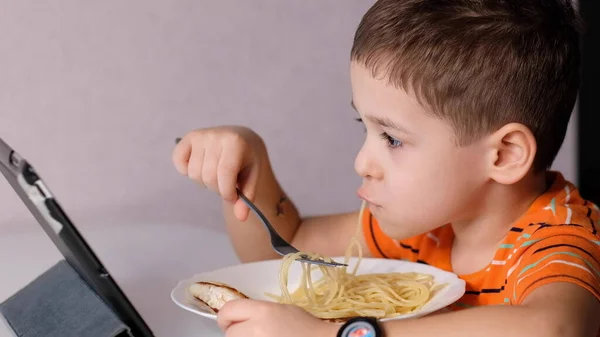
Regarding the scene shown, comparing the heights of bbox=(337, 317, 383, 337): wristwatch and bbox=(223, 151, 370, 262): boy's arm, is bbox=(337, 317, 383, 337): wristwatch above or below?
above

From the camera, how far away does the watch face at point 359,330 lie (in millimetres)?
915

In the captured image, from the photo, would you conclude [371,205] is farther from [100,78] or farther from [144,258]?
[100,78]

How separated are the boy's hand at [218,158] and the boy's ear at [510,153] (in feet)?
1.14

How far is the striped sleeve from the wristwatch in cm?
20

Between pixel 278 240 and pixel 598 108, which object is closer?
pixel 278 240

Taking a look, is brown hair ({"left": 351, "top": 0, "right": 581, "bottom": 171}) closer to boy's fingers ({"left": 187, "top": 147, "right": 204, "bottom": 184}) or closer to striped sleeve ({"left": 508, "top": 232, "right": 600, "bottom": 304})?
striped sleeve ({"left": 508, "top": 232, "right": 600, "bottom": 304})

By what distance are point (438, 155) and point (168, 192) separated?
3.41 feet

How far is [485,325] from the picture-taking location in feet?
3.04

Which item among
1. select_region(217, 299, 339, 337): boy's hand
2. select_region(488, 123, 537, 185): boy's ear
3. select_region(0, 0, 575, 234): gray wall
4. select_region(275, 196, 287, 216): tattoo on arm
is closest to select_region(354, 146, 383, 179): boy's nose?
select_region(488, 123, 537, 185): boy's ear

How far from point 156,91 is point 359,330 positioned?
1.14 m

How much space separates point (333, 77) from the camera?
207 cm

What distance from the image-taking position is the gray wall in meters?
1.84

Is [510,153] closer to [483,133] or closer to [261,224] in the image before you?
[483,133]

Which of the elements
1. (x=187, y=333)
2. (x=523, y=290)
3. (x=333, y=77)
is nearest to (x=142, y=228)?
(x=187, y=333)
